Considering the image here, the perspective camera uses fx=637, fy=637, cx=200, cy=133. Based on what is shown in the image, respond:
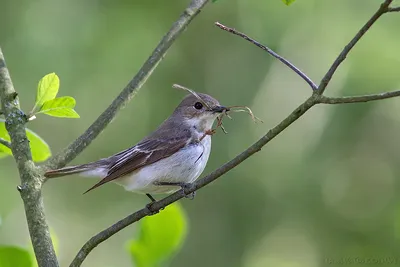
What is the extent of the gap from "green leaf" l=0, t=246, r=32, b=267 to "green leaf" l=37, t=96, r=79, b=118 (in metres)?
0.53

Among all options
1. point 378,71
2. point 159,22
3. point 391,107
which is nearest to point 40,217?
point 378,71

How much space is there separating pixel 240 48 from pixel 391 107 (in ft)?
8.09

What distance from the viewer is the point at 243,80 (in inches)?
312

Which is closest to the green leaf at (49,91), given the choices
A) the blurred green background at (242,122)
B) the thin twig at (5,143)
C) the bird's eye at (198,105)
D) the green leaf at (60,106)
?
the green leaf at (60,106)

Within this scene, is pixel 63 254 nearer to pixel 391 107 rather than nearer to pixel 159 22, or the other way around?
pixel 159 22

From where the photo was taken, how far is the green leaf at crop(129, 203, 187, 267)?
229 centimetres

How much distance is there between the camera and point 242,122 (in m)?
7.61

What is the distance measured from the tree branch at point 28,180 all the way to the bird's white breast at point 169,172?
114cm

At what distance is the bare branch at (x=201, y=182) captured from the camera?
6.72ft

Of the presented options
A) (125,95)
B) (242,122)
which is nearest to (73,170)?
(125,95)

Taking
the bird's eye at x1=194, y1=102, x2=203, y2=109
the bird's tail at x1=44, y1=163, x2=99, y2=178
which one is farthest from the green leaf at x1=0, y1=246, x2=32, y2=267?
the bird's eye at x1=194, y1=102, x2=203, y2=109

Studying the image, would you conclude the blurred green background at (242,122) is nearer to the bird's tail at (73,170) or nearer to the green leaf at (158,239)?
the bird's tail at (73,170)

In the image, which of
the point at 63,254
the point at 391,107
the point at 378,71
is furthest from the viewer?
the point at 63,254

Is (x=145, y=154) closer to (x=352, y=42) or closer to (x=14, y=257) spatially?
(x=14, y=257)
